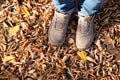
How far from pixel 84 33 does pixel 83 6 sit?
13.0 inches

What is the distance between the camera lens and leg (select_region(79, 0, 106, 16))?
2369mm

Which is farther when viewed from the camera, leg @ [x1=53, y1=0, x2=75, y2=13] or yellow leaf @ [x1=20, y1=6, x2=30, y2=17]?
yellow leaf @ [x1=20, y1=6, x2=30, y2=17]

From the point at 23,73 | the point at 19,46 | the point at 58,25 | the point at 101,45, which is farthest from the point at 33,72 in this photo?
the point at 101,45

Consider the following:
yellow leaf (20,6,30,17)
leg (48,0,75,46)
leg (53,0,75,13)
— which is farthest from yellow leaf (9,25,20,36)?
leg (53,0,75,13)

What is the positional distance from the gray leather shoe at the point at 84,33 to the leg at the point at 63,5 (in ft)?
0.67

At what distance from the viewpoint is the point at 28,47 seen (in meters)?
2.81

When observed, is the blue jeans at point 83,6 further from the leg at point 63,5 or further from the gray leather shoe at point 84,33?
the gray leather shoe at point 84,33

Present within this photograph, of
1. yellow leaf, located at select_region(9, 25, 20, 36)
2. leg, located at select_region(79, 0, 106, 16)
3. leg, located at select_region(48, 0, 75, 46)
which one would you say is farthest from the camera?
yellow leaf, located at select_region(9, 25, 20, 36)

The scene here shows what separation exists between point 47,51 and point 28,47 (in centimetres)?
19

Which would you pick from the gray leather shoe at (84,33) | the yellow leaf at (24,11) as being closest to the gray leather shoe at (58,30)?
the gray leather shoe at (84,33)

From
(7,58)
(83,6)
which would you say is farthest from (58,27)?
(7,58)

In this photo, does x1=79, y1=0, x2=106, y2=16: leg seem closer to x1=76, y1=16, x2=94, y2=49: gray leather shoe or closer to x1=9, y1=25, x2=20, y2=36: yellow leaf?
x1=76, y1=16, x2=94, y2=49: gray leather shoe

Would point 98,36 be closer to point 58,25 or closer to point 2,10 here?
point 58,25

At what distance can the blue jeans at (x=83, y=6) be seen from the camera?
239 centimetres
